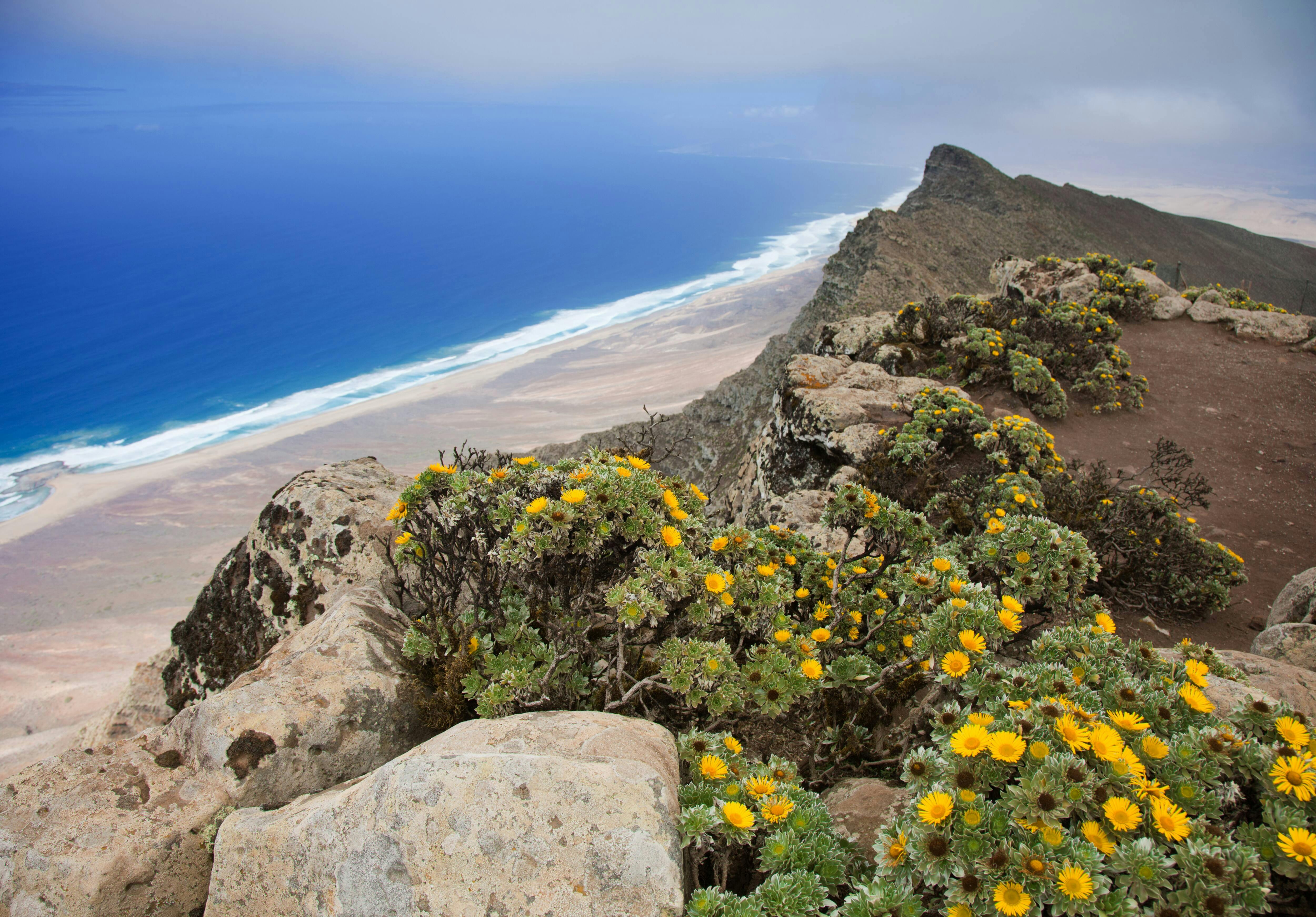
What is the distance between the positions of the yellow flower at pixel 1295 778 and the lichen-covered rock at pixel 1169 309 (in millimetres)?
15592

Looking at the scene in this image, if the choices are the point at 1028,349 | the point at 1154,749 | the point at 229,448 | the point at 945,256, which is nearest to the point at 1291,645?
the point at 1154,749

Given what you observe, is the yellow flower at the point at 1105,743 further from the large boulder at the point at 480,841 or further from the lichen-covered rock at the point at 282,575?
the lichen-covered rock at the point at 282,575

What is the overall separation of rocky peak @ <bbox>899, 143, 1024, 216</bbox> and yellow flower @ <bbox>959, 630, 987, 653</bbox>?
56.2 metres

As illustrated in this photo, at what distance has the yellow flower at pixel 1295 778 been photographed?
1.86 metres

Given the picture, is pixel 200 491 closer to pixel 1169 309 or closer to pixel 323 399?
pixel 323 399

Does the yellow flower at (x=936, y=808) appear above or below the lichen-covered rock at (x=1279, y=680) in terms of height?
above

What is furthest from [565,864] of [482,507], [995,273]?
[995,273]

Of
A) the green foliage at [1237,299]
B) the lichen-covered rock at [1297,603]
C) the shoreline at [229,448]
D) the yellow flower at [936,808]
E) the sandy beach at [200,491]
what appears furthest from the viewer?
the shoreline at [229,448]

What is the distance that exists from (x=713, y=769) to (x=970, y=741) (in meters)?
0.91

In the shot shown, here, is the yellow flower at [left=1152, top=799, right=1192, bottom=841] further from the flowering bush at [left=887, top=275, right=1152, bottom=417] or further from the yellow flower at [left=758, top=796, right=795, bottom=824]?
the flowering bush at [left=887, top=275, right=1152, bottom=417]

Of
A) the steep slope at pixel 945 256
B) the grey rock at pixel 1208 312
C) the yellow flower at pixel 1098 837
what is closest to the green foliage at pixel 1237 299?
the grey rock at pixel 1208 312

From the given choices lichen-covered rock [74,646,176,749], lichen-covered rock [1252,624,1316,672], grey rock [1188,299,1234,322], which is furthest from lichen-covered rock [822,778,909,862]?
grey rock [1188,299,1234,322]

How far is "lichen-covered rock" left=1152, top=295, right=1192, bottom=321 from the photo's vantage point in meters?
14.0

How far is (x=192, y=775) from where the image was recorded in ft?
Result: 9.46
